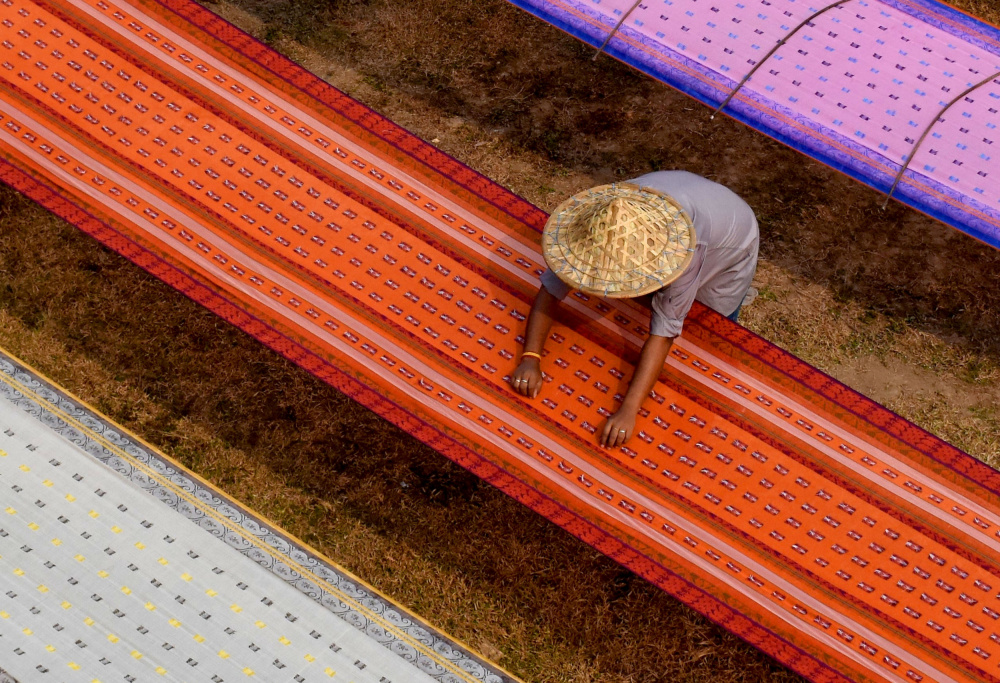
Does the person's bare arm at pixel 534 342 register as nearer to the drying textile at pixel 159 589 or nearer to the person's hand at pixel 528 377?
the person's hand at pixel 528 377

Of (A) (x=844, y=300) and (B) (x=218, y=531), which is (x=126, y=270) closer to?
(B) (x=218, y=531)

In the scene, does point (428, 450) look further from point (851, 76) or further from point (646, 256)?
point (851, 76)

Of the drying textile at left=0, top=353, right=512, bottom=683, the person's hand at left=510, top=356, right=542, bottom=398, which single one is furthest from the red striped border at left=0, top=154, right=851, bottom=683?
the drying textile at left=0, top=353, right=512, bottom=683

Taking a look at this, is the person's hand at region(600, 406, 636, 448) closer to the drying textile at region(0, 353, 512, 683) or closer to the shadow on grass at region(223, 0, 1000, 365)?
the drying textile at region(0, 353, 512, 683)

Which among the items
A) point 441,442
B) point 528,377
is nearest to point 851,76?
point 528,377

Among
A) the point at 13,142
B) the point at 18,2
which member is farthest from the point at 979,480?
the point at 18,2

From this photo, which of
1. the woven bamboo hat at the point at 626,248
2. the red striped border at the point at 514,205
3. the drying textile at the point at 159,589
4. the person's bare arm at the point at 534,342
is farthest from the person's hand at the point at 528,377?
the drying textile at the point at 159,589
